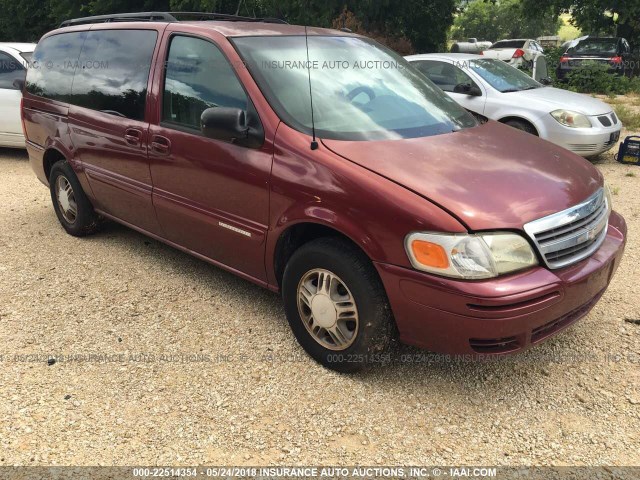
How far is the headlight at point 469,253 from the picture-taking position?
2357 mm

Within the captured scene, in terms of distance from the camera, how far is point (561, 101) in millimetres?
→ 7359

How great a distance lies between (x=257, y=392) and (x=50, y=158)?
345cm

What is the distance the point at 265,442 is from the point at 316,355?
644 millimetres

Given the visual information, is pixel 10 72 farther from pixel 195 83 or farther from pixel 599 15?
pixel 599 15

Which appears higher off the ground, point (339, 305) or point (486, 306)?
point (486, 306)

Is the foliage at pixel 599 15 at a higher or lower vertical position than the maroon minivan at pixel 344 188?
higher

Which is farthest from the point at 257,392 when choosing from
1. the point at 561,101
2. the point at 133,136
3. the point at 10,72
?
the point at 10,72

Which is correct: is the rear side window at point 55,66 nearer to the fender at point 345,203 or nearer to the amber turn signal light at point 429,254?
the fender at point 345,203

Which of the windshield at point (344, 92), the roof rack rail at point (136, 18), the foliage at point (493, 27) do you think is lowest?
the foliage at point (493, 27)

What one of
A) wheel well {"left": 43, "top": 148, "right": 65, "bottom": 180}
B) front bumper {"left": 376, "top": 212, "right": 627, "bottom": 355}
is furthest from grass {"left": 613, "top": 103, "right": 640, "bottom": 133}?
wheel well {"left": 43, "top": 148, "right": 65, "bottom": 180}

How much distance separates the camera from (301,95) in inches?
121

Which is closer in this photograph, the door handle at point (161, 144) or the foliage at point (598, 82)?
the door handle at point (161, 144)

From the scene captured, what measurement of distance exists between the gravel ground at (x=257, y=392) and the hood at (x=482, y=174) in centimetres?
94

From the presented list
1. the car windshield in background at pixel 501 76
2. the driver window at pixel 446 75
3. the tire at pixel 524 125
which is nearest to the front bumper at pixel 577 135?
the tire at pixel 524 125
